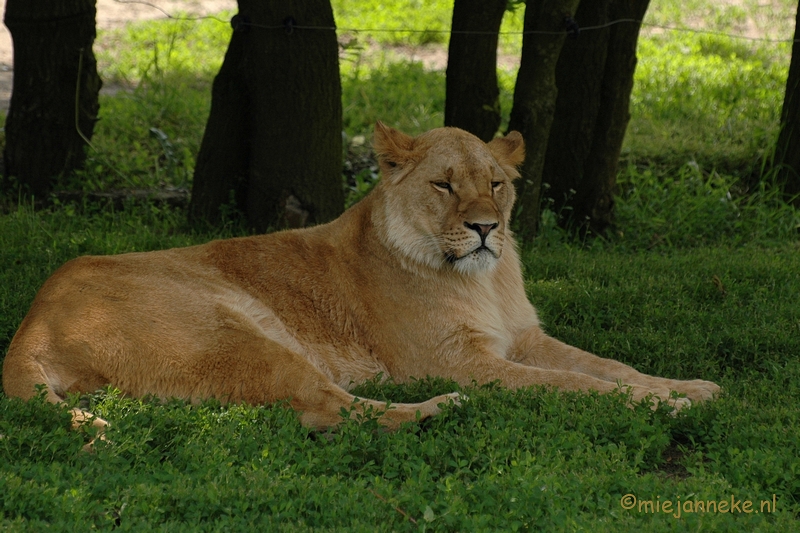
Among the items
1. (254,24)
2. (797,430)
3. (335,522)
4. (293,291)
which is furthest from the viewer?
(254,24)

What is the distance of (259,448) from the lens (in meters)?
3.80

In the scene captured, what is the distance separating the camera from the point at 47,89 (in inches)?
299

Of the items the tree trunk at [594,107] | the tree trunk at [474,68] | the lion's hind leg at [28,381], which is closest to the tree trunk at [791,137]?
the tree trunk at [594,107]

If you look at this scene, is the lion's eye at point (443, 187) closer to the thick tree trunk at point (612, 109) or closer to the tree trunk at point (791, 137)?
the thick tree trunk at point (612, 109)

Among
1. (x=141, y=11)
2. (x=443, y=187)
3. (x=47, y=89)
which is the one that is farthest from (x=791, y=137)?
(x=141, y=11)

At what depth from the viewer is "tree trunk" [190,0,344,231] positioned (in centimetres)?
681

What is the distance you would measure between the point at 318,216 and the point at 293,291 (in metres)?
2.18

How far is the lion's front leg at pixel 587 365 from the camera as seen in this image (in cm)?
452

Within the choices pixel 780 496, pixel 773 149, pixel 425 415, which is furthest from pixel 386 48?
pixel 780 496

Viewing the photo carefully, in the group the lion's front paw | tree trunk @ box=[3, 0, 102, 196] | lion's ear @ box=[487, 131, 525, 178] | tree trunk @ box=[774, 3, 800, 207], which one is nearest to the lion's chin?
lion's ear @ box=[487, 131, 525, 178]

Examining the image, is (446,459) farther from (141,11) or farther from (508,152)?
(141,11)

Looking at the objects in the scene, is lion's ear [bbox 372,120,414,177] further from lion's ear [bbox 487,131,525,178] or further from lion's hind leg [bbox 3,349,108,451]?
lion's hind leg [bbox 3,349,108,451]

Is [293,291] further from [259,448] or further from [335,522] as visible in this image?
[335,522]

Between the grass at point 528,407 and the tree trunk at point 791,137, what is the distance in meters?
0.17
